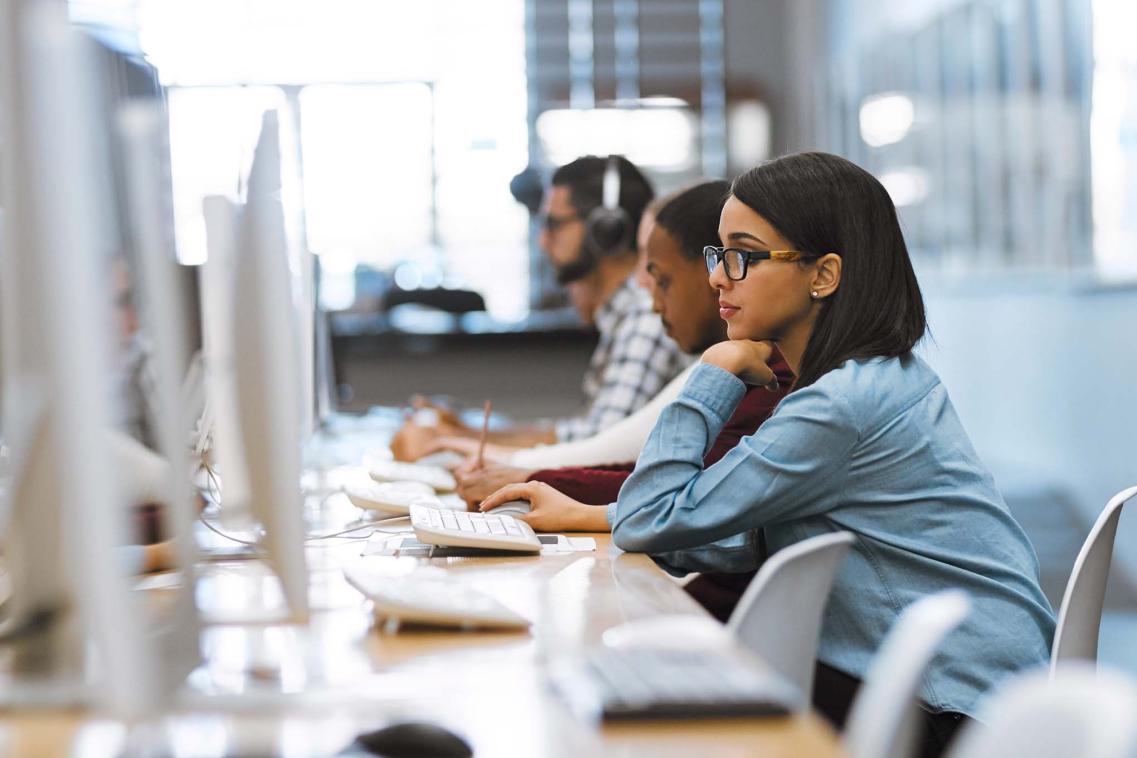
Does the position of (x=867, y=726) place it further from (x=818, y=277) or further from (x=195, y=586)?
(x=818, y=277)

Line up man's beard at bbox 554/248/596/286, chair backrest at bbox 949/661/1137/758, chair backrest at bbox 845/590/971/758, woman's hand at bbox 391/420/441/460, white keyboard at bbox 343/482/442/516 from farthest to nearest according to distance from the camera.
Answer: man's beard at bbox 554/248/596/286, woman's hand at bbox 391/420/441/460, white keyboard at bbox 343/482/442/516, chair backrest at bbox 845/590/971/758, chair backrest at bbox 949/661/1137/758

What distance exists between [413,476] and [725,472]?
3.59 ft

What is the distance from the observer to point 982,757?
76 cm

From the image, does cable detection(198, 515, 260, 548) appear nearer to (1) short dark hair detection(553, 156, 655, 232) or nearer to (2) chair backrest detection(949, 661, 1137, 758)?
(2) chair backrest detection(949, 661, 1137, 758)

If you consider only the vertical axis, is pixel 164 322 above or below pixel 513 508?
above

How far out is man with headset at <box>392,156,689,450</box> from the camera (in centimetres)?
314

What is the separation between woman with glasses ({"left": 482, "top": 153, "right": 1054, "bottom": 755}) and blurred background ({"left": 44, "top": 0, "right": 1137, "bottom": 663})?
1.92m

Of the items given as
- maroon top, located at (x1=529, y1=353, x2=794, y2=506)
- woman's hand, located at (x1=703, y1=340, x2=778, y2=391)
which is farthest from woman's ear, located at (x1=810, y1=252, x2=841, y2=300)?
maroon top, located at (x1=529, y1=353, x2=794, y2=506)

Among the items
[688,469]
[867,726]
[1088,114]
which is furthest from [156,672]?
[1088,114]

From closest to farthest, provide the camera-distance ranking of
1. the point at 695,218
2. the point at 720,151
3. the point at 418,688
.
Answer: the point at 418,688, the point at 695,218, the point at 720,151

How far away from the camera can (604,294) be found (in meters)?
3.58

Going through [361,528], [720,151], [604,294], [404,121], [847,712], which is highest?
[404,121]

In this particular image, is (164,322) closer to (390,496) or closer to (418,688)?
(418,688)

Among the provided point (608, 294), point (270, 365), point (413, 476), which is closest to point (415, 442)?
point (413, 476)
